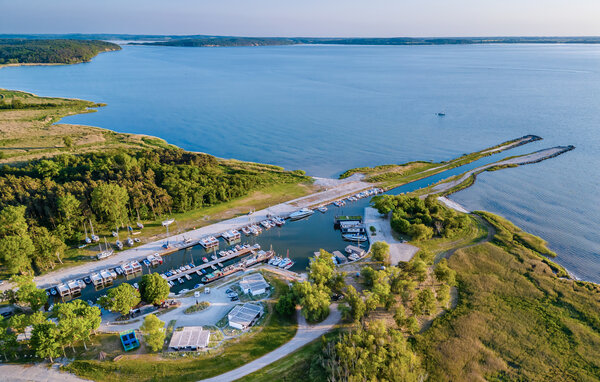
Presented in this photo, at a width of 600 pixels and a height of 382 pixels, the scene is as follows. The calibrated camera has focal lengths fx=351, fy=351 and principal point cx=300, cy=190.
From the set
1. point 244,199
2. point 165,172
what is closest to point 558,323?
point 244,199

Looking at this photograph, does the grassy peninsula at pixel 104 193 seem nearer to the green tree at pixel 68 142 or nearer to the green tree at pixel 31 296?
the green tree at pixel 68 142

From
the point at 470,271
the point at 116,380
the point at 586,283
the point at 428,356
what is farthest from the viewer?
the point at 470,271

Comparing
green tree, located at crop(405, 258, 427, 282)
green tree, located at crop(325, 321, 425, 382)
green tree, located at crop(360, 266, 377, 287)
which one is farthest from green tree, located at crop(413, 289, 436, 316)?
green tree, located at crop(360, 266, 377, 287)

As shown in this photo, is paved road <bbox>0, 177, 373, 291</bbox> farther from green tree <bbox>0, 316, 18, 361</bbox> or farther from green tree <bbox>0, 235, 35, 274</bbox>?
green tree <bbox>0, 316, 18, 361</bbox>

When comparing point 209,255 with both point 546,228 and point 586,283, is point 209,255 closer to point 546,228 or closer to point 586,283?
point 586,283

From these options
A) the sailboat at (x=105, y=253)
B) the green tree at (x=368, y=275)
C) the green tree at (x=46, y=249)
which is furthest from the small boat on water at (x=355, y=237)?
the green tree at (x=46, y=249)

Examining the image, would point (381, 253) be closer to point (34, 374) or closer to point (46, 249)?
point (34, 374)

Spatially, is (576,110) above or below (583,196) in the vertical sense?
above
